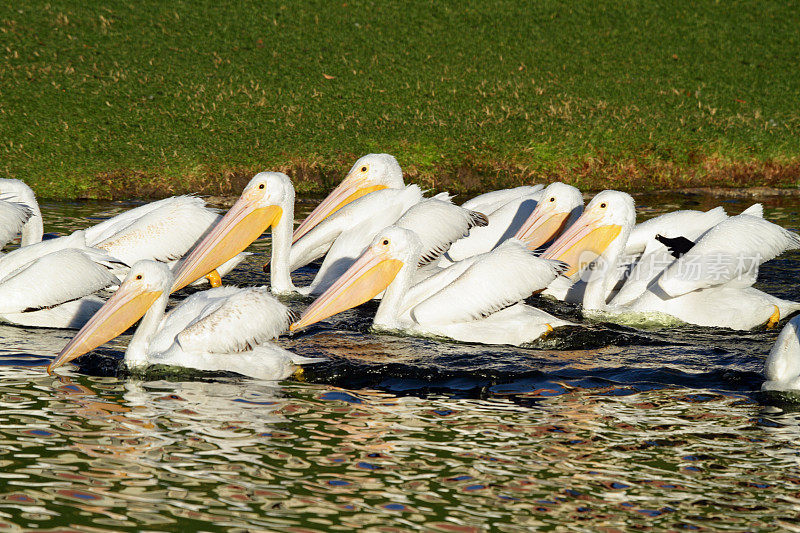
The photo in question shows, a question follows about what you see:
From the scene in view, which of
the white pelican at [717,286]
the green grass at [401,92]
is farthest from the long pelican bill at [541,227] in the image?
the green grass at [401,92]

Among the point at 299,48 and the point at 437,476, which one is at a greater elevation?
the point at 299,48

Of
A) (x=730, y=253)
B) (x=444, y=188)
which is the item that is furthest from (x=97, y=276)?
(x=444, y=188)

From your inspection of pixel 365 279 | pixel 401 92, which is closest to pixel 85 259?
pixel 365 279

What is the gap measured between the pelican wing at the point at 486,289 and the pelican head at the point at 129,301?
155cm

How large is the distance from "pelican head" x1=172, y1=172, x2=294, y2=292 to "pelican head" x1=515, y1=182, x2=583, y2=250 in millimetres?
1815

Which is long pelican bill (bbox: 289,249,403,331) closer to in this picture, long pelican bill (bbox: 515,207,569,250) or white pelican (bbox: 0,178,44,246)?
long pelican bill (bbox: 515,207,569,250)

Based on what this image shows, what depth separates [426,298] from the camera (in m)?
6.57

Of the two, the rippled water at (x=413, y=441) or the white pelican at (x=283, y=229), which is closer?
the rippled water at (x=413, y=441)

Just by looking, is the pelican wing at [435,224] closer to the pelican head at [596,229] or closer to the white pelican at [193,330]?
the pelican head at [596,229]

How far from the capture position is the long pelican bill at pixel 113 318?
5.43 meters

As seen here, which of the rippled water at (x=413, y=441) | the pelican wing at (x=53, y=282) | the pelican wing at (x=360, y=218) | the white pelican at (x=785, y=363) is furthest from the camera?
the pelican wing at (x=360, y=218)

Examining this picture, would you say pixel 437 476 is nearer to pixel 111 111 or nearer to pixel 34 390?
pixel 34 390

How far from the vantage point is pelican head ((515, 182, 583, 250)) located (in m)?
7.92

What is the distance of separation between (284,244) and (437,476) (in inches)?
156
